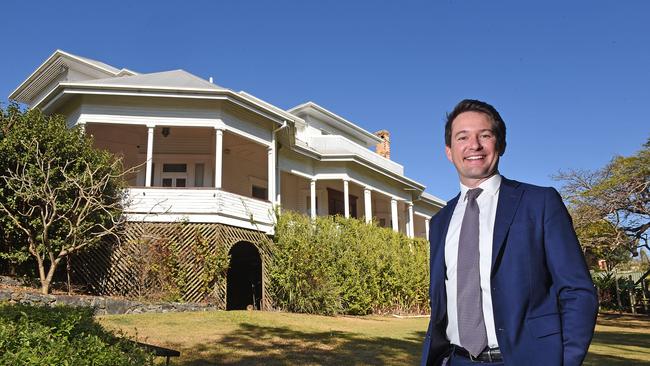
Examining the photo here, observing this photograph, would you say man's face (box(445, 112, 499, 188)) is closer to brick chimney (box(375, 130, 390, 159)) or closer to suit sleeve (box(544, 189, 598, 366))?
suit sleeve (box(544, 189, 598, 366))

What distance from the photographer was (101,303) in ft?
39.3

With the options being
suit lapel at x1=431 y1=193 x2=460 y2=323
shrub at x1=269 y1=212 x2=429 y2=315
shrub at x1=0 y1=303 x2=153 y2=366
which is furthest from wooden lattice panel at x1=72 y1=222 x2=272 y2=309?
suit lapel at x1=431 y1=193 x2=460 y2=323

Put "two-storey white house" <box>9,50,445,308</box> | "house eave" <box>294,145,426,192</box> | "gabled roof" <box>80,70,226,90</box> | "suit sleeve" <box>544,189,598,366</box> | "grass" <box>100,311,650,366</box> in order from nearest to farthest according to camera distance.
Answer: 1. "suit sleeve" <box>544,189,598,366</box>
2. "grass" <box>100,311,650,366</box>
3. "two-storey white house" <box>9,50,445,308</box>
4. "gabled roof" <box>80,70,226,90</box>
5. "house eave" <box>294,145,426,192</box>

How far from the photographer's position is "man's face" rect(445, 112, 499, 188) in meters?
2.32

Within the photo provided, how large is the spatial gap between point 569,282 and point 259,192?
786 inches

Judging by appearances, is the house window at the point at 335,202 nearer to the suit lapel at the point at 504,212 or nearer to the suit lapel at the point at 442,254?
the suit lapel at the point at 442,254

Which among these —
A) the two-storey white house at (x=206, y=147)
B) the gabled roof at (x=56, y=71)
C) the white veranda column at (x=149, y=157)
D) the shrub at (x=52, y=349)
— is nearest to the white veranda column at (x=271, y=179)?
the two-storey white house at (x=206, y=147)

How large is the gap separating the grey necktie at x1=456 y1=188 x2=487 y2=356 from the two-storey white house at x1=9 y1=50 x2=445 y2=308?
1254 centimetres

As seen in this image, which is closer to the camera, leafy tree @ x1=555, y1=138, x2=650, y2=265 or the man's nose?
the man's nose

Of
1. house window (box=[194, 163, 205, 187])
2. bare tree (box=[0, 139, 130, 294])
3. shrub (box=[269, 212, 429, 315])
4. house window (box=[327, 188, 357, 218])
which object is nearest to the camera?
bare tree (box=[0, 139, 130, 294])

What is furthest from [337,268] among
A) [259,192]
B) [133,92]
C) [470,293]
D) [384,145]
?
[384,145]

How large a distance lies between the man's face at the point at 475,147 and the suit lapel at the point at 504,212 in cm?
12

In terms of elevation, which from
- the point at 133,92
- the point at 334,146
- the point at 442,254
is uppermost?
the point at 334,146

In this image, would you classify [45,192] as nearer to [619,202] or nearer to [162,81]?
[162,81]
